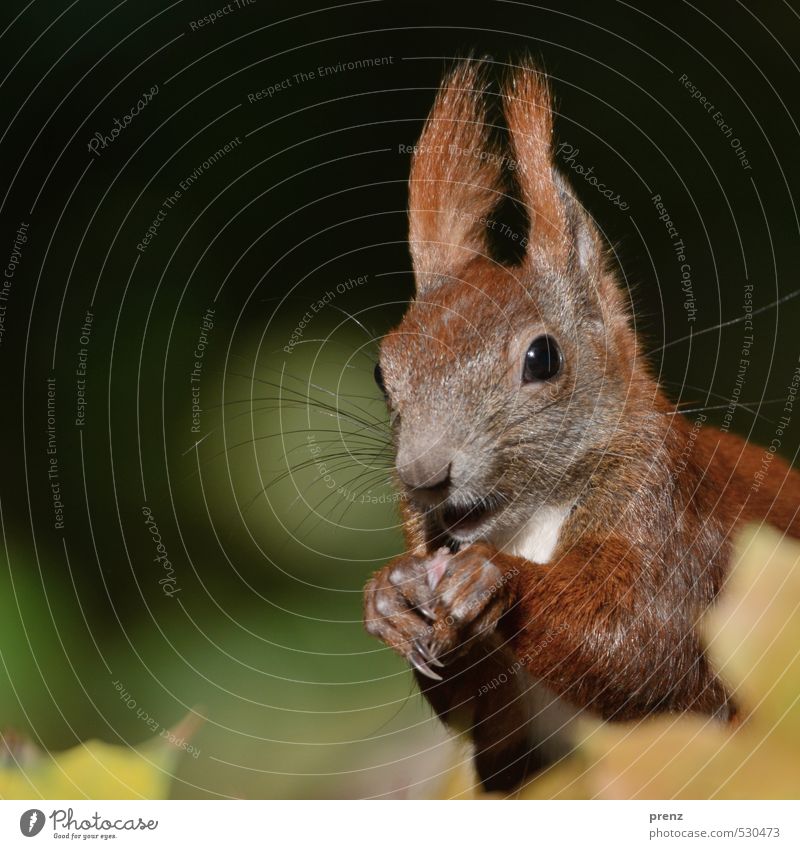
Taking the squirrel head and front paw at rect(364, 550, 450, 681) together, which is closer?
front paw at rect(364, 550, 450, 681)

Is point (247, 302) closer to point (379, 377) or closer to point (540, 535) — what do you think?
point (379, 377)

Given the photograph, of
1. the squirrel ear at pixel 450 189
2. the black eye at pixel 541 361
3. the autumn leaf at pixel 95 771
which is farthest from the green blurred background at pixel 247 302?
the autumn leaf at pixel 95 771

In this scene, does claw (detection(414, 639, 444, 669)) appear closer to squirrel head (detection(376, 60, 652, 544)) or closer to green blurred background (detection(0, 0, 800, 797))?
squirrel head (detection(376, 60, 652, 544))
